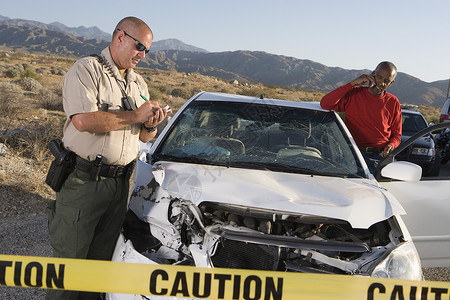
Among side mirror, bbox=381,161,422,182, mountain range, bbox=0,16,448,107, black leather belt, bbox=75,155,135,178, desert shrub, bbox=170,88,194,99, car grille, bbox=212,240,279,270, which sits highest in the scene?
mountain range, bbox=0,16,448,107

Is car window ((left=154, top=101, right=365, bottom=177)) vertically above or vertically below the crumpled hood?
above

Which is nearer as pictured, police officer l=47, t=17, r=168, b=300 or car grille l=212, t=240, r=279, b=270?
car grille l=212, t=240, r=279, b=270

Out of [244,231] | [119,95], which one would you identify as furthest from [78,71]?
[244,231]

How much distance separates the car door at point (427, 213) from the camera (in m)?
3.41

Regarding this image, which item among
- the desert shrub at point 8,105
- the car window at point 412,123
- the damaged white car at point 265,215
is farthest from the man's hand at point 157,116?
the car window at point 412,123

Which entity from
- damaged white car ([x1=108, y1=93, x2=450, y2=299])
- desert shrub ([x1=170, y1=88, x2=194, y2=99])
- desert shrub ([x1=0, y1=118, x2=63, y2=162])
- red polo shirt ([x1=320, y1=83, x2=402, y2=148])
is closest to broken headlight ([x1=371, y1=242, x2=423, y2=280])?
damaged white car ([x1=108, y1=93, x2=450, y2=299])

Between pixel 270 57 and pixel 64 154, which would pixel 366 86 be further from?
pixel 270 57

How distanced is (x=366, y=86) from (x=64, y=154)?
3.02m

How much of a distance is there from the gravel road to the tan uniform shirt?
1862mm

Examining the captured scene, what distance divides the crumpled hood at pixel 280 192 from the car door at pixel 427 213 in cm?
84

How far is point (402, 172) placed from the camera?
303 centimetres

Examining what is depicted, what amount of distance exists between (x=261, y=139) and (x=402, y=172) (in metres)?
1.06

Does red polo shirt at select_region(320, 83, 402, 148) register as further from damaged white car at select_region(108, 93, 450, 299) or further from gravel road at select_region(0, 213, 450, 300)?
gravel road at select_region(0, 213, 450, 300)

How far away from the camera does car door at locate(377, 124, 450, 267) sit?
3.41 m
